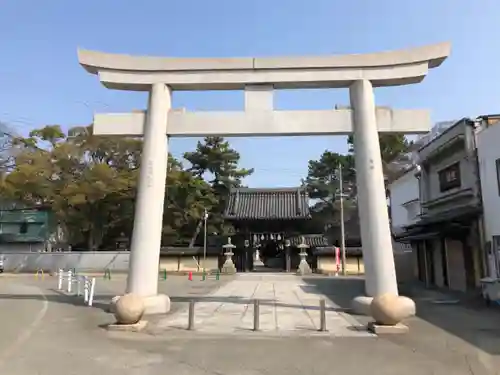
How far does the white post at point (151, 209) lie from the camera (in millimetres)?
12484

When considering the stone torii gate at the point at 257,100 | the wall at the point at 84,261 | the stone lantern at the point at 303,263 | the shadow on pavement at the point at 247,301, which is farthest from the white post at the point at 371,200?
the wall at the point at 84,261

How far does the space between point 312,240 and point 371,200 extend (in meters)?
28.6

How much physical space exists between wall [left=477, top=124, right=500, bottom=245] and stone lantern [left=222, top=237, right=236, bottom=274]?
2294cm

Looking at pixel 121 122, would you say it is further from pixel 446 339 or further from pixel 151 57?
pixel 446 339

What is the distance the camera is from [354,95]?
13.6 metres

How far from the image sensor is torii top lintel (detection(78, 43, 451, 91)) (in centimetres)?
1344

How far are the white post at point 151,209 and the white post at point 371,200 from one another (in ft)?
19.8

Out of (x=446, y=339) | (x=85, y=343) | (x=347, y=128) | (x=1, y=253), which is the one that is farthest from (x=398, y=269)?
(x=1, y=253)

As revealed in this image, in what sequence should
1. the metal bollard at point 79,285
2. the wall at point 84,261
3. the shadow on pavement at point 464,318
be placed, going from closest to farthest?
the shadow on pavement at point 464,318, the metal bollard at point 79,285, the wall at point 84,261

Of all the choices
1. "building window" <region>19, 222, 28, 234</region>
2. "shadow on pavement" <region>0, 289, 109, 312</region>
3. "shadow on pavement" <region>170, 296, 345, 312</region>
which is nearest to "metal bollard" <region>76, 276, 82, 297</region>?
"shadow on pavement" <region>0, 289, 109, 312</region>

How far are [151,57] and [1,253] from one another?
37932 mm

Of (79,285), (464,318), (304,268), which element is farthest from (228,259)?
(464,318)

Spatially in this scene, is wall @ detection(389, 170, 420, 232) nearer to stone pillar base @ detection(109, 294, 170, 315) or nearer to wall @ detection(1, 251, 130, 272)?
stone pillar base @ detection(109, 294, 170, 315)

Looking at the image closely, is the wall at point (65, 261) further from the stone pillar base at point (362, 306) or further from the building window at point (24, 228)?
the stone pillar base at point (362, 306)
